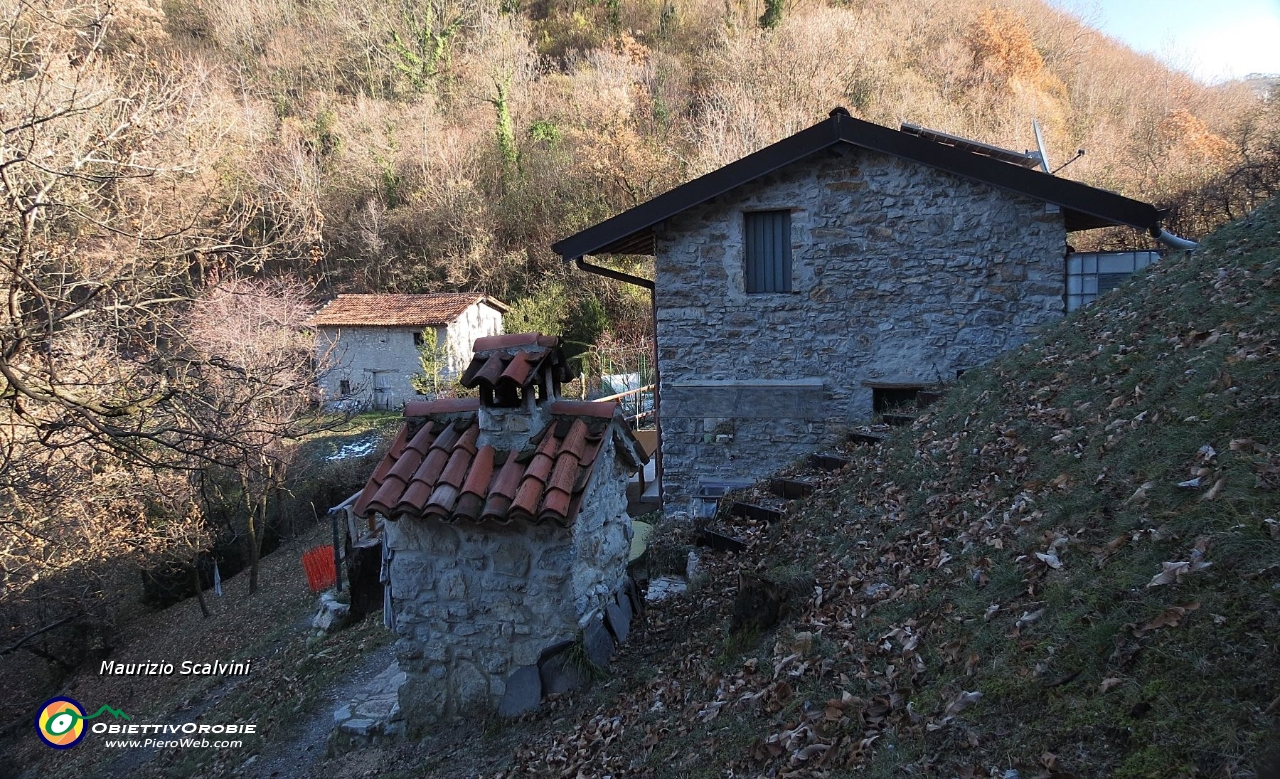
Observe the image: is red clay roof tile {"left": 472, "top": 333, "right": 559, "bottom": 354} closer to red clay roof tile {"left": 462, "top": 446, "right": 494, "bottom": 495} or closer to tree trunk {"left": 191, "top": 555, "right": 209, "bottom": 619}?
red clay roof tile {"left": 462, "top": 446, "right": 494, "bottom": 495}

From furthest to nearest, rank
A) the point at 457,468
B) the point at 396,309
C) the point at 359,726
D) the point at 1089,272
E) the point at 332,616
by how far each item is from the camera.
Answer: the point at 396,309, the point at 332,616, the point at 1089,272, the point at 359,726, the point at 457,468

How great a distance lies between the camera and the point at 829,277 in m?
8.77

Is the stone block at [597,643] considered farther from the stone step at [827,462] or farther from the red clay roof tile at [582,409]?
the stone step at [827,462]

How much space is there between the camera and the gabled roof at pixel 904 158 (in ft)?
25.3

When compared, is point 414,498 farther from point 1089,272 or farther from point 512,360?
point 1089,272

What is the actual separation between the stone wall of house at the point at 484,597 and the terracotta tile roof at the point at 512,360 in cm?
81

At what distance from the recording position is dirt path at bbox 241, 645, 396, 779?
5.89m

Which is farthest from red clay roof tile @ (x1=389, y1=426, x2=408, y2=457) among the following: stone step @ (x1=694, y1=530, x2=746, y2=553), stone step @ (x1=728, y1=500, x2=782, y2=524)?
stone step @ (x1=728, y1=500, x2=782, y2=524)

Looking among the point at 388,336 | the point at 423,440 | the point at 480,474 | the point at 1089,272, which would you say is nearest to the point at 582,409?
the point at 480,474

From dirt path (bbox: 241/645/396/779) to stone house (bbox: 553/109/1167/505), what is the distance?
14.0 feet

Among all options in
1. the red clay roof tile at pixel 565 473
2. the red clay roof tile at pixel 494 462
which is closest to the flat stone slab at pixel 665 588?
the red clay roof tile at pixel 494 462

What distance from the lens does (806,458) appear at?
822 cm

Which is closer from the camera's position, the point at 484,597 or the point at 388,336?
the point at 484,597

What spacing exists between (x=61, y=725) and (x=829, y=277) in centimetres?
1154
